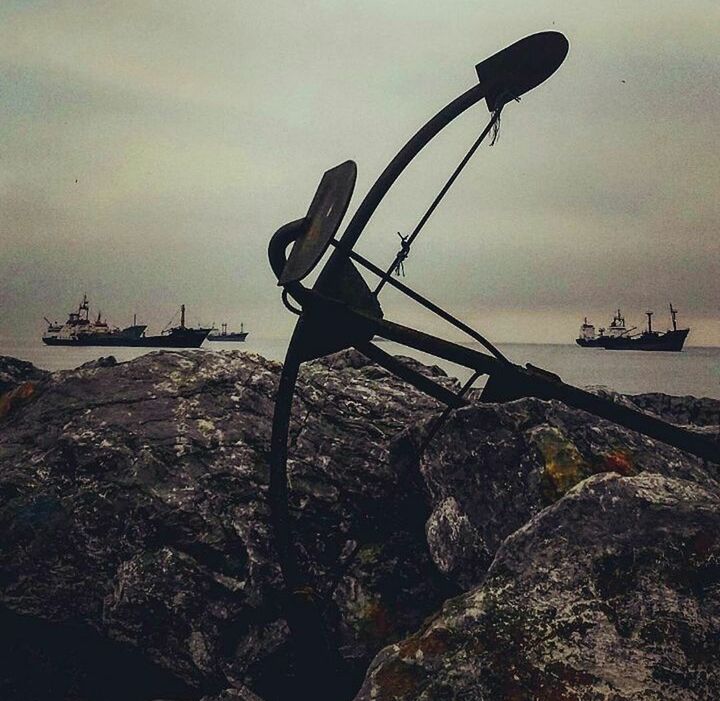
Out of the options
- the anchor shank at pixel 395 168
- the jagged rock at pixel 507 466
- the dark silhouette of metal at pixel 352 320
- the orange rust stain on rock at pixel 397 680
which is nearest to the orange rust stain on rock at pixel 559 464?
the jagged rock at pixel 507 466

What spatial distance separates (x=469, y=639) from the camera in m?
3.17

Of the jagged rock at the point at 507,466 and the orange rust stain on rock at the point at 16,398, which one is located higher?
the orange rust stain on rock at the point at 16,398

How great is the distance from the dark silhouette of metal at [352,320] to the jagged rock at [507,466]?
0.81 metres

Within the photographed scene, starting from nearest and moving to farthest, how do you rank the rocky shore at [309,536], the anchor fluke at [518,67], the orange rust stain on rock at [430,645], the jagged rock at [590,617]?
the jagged rock at [590,617], the orange rust stain on rock at [430,645], the rocky shore at [309,536], the anchor fluke at [518,67]

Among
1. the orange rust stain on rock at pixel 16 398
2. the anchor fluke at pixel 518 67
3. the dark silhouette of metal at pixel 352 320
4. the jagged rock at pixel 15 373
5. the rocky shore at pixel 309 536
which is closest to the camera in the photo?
the rocky shore at pixel 309 536

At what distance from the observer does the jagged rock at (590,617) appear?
2922 millimetres

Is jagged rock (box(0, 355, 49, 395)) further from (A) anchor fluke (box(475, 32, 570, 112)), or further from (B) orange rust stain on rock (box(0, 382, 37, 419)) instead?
(A) anchor fluke (box(475, 32, 570, 112))

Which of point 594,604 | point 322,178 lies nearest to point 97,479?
point 322,178

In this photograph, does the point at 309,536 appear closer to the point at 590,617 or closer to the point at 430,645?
the point at 430,645

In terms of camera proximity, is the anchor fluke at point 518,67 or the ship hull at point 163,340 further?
the ship hull at point 163,340

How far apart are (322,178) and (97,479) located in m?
3.32

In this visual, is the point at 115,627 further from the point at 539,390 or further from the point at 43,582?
the point at 539,390

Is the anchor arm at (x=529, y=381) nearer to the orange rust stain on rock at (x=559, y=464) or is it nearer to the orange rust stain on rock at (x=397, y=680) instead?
the orange rust stain on rock at (x=559, y=464)

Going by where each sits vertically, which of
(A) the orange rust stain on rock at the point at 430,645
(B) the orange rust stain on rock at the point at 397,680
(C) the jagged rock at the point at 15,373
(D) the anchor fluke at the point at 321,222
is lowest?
(B) the orange rust stain on rock at the point at 397,680
